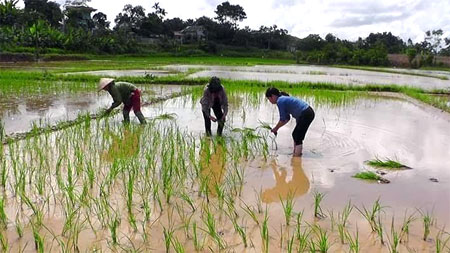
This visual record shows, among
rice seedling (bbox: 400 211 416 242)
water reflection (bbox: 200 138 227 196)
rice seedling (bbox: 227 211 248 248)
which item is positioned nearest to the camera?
rice seedling (bbox: 227 211 248 248)

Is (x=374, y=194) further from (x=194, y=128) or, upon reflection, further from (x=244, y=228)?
(x=194, y=128)

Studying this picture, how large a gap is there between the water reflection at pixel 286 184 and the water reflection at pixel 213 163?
1.50 feet

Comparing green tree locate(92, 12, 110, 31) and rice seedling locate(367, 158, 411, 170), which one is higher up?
green tree locate(92, 12, 110, 31)

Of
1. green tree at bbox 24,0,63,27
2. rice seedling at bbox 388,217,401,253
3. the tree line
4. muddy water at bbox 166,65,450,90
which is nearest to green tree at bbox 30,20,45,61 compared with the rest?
the tree line

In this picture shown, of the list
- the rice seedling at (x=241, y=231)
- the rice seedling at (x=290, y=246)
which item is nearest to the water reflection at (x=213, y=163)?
the rice seedling at (x=241, y=231)

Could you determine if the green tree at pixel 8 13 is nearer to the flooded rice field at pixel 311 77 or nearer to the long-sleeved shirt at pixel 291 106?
the flooded rice field at pixel 311 77

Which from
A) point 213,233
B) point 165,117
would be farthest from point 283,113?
point 165,117

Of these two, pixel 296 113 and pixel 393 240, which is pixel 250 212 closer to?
pixel 393 240

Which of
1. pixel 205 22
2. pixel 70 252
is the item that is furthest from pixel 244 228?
pixel 205 22

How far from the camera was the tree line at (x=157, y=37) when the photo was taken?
28.0m

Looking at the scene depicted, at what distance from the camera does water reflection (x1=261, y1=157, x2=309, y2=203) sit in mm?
3488

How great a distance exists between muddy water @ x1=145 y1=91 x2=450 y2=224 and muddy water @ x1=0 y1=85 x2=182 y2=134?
132cm

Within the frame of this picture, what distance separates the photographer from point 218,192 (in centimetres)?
320

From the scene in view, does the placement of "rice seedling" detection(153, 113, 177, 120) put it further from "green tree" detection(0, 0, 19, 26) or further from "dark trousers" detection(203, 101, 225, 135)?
"green tree" detection(0, 0, 19, 26)
